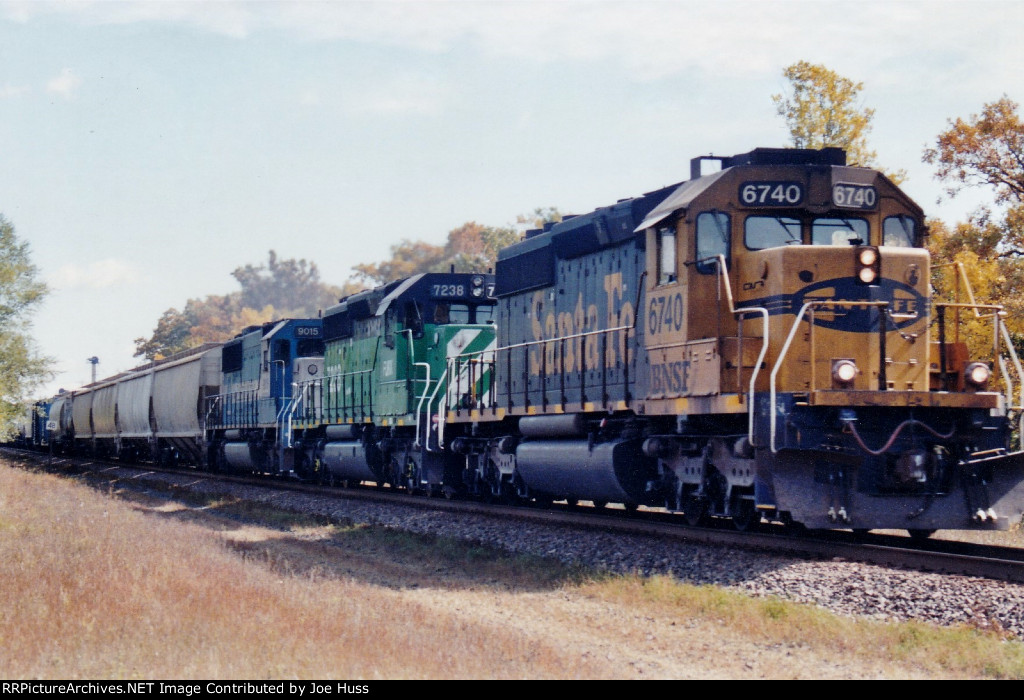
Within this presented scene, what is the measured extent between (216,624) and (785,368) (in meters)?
5.87

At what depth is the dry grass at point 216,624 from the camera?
266 inches

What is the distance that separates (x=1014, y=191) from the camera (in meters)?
25.2

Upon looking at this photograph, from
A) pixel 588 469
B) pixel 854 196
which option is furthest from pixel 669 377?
pixel 854 196

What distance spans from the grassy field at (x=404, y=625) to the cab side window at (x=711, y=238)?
138 inches

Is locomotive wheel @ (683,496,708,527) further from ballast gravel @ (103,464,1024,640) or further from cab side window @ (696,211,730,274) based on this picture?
cab side window @ (696,211,730,274)

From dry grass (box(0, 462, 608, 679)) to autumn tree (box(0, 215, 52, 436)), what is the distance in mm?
33829

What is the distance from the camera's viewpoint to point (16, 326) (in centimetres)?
4456

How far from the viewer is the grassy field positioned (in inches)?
267

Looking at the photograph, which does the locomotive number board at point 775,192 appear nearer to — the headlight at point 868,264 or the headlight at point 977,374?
the headlight at point 868,264

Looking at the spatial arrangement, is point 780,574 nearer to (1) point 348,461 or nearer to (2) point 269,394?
(1) point 348,461

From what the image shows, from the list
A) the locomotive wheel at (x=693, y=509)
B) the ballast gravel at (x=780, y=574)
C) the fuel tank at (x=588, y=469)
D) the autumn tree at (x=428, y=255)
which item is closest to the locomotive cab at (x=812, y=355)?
the locomotive wheel at (x=693, y=509)
